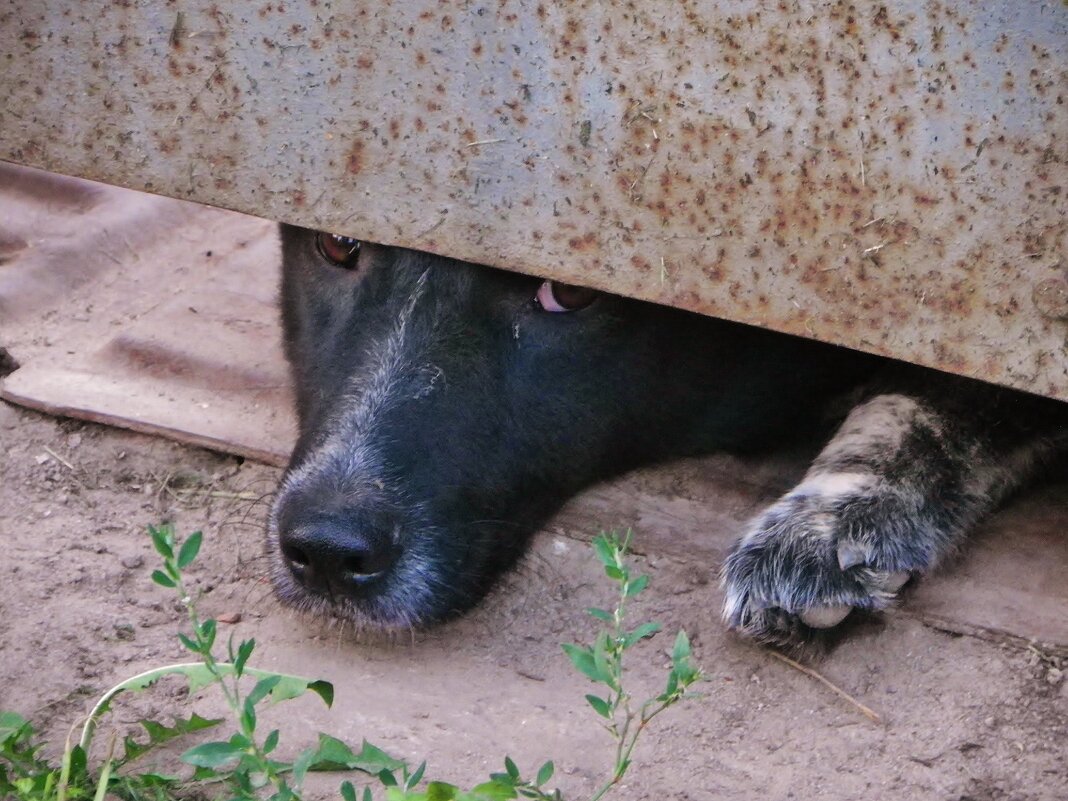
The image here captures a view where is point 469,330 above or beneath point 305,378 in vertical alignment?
above

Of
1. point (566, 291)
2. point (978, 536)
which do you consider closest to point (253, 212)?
point (566, 291)

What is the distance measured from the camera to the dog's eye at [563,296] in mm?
2873

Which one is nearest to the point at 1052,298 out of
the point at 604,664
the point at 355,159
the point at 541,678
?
the point at 604,664

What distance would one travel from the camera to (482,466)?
9.26ft

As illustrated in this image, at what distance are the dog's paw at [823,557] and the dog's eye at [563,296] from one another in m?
0.57

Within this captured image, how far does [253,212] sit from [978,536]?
162cm

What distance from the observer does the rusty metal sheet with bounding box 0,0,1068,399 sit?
231 cm

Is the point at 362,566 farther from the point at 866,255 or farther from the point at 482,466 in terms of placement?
the point at 866,255

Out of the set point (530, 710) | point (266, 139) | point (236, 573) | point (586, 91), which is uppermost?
point (586, 91)

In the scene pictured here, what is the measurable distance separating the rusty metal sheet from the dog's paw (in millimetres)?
411

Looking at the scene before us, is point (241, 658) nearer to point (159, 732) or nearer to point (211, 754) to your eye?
point (211, 754)

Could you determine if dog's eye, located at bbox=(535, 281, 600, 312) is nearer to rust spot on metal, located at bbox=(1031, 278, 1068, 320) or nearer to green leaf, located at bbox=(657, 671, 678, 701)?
rust spot on metal, located at bbox=(1031, 278, 1068, 320)

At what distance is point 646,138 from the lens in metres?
2.49

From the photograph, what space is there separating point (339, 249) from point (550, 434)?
61 cm
